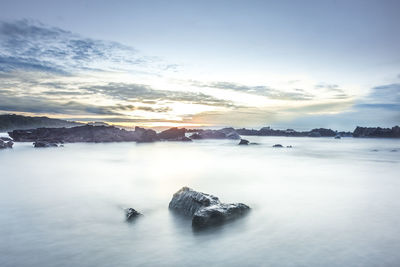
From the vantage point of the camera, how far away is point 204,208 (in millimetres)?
7703

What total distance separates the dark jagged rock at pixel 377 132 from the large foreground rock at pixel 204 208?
87132mm

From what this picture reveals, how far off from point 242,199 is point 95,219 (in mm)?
5914

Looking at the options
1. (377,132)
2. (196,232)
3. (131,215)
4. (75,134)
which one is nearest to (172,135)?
(75,134)

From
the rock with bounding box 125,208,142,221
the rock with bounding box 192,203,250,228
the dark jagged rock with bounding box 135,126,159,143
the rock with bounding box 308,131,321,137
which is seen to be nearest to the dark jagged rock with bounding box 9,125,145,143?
the dark jagged rock with bounding box 135,126,159,143

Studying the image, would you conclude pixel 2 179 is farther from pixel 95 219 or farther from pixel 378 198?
pixel 378 198

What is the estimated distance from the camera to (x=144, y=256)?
19.6 ft

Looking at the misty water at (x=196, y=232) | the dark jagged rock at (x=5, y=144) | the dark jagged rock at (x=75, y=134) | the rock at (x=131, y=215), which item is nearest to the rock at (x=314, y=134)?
the dark jagged rock at (x=75, y=134)

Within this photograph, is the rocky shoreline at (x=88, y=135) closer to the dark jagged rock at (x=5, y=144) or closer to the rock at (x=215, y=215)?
the dark jagged rock at (x=5, y=144)

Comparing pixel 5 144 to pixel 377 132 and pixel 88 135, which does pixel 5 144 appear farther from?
pixel 377 132

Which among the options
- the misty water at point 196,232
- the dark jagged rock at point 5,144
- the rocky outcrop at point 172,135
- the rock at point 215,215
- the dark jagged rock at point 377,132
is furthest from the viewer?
the dark jagged rock at point 377,132

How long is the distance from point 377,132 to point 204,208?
3628 inches

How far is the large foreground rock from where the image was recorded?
24.3 feet

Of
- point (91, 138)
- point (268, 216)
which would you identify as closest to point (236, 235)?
point (268, 216)

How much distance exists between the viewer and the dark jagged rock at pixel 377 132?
7662cm
